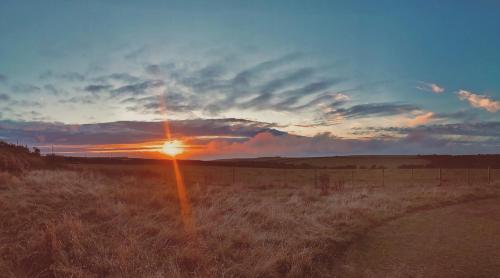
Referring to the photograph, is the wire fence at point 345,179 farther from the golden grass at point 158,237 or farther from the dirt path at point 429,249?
the dirt path at point 429,249

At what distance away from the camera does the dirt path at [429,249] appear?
8914 mm

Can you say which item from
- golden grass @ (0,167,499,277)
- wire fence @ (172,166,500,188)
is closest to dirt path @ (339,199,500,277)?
golden grass @ (0,167,499,277)

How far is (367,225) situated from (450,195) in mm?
12272

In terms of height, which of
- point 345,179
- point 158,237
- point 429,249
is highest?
point 158,237

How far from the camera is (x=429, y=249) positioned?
427 inches

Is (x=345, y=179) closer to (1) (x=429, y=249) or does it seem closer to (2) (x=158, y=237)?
(1) (x=429, y=249)

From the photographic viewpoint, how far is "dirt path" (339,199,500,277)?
29.2ft

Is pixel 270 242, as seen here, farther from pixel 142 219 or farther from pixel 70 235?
pixel 70 235

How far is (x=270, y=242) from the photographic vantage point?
34.7 feet

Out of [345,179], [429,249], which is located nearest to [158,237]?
[429,249]

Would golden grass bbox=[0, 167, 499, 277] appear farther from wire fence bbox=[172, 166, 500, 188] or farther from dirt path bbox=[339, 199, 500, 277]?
wire fence bbox=[172, 166, 500, 188]

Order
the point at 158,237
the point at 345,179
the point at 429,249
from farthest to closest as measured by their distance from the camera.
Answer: the point at 345,179
the point at 429,249
the point at 158,237

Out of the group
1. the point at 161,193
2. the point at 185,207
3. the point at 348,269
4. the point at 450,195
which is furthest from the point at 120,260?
the point at 450,195

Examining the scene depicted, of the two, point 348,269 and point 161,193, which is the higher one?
point 161,193
